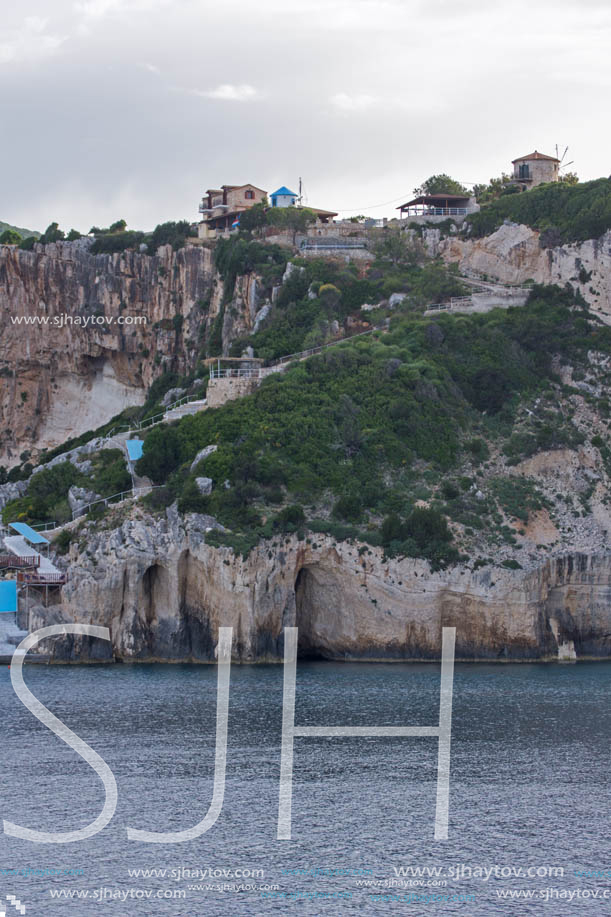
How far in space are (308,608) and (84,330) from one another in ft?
120

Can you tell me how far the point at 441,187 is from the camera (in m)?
96.3

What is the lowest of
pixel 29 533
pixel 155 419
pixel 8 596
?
pixel 8 596

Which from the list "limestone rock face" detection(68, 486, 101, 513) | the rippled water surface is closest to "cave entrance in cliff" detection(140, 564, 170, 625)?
the rippled water surface

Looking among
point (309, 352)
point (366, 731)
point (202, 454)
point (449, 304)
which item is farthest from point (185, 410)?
point (366, 731)

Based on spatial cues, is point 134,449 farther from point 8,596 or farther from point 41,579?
point 8,596

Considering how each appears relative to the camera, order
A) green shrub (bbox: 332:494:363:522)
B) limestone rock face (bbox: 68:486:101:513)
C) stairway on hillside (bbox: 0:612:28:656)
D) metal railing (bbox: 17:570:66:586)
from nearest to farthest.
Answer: stairway on hillside (bbox: 0:612:28:656)
metal railing (bbox: 17:570:66:586)
green shrub (bbox: 332:494:363:522)
limestone rock face (bbox: 68:486:101:513)

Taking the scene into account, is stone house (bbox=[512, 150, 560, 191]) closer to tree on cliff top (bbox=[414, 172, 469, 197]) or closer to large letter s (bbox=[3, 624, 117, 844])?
tree on cliff top (bbox=[414, 172, 469, 197])

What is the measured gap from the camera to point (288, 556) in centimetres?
6253

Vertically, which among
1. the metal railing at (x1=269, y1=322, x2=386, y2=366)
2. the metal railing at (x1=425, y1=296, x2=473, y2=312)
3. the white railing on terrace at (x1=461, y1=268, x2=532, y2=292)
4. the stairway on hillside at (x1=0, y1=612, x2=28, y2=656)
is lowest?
the stairway on hillside at (x1=0, y1=612, x2=28, y2=656)

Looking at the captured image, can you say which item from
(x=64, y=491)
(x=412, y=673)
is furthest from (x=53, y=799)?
(x=64, y=491)

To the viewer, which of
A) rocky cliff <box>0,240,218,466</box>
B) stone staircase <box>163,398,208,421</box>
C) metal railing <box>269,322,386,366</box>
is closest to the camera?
stone staircase <box>163,398,208,421</box>

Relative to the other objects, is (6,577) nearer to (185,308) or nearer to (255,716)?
(255,716)

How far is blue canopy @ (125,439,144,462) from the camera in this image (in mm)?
71438

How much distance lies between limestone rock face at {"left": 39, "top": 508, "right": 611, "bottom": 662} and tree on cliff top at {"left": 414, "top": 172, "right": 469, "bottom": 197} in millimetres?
39256
